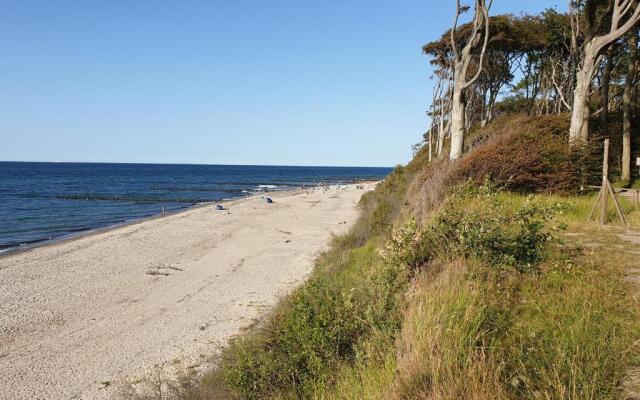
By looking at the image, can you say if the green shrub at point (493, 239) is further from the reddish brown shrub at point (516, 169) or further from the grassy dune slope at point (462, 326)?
the reddish brown shrub at point (516, 169)

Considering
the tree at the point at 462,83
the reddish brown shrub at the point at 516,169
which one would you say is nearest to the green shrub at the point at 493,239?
the reddish brown shrub at the point at 516,169

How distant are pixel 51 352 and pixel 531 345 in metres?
9.27

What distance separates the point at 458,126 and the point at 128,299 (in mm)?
11936

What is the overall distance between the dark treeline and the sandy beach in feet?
27.6

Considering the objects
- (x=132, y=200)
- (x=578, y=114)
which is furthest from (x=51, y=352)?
(x=132, y=200)

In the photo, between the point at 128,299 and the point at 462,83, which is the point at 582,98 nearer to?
the point at 462,83

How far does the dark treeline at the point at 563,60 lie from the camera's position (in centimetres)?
1381

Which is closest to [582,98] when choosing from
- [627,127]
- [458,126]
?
[458,126]

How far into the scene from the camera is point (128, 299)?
12219 mm

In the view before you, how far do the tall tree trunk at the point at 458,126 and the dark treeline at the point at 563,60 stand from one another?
3 cm

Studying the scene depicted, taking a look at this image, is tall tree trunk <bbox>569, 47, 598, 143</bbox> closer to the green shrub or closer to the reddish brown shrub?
the reddish brown shrub

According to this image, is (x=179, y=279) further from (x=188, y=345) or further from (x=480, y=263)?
(x=480, y=263)

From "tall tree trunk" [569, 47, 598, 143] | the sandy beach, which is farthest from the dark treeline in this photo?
the sandy beach

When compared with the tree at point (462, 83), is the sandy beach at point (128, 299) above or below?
below
